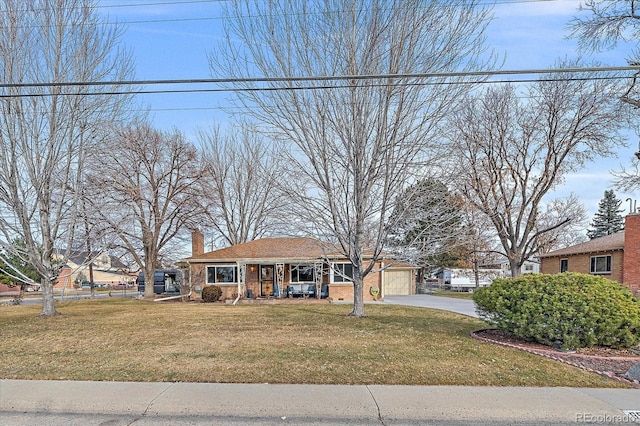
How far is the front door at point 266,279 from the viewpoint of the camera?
23500 millimetres

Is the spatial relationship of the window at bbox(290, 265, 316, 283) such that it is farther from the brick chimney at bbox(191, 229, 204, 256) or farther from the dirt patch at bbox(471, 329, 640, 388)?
the dirt patch at bbox(471, 329, 640, 388)

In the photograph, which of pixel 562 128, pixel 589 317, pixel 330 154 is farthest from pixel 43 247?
pixel 562 128

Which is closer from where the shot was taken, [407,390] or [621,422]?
[621,422]

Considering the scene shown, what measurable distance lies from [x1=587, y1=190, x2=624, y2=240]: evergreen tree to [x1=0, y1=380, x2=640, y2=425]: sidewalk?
49.7 metres

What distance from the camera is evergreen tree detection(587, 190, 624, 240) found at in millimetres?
45591

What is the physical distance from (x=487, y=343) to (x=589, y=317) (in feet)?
6.35

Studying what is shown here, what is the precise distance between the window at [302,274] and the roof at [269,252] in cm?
104

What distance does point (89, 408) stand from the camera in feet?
16.0

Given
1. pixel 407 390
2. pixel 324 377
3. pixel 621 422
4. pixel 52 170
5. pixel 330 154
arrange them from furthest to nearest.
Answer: pixel 52 170 → pixel 330 154 → pixel 324 377 → pixel 407 390 → pixel 621 422

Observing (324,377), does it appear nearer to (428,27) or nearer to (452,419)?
(452,419)

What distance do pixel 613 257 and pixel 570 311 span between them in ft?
58.8

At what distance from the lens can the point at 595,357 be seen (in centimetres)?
684

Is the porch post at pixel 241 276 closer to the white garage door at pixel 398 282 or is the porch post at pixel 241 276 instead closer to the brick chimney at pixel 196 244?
the brick chimney at pixel 196 244

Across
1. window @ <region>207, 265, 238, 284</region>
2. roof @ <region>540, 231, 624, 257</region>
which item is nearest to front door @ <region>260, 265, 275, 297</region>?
window @ <region>207, 265, 238, 284</region>
